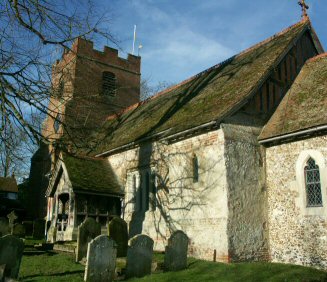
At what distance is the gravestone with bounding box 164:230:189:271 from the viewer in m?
10.9

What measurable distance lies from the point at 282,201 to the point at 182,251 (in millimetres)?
4103

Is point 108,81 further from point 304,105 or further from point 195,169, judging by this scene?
point 304,105

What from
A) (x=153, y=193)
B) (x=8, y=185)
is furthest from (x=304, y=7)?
(x=8, y=185)

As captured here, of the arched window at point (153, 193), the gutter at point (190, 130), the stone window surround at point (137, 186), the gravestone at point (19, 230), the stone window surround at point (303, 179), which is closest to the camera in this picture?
the stone window surround at point (303, 179)

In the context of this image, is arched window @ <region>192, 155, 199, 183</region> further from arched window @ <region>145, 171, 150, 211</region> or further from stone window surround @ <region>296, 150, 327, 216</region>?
stone window surround @ <region>296, 150, 327, 216</region>

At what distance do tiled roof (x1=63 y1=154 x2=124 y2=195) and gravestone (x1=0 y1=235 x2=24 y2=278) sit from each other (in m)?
6.80

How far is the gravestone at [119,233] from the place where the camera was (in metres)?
12.6

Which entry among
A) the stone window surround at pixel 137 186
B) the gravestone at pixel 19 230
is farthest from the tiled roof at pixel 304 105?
the gravestone at pixel 19 230

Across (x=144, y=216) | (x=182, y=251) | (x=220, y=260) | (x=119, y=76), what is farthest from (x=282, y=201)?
(x=119, y=76)

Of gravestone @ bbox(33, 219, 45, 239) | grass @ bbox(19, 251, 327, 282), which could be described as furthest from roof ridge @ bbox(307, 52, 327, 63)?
gravestone @ bbox(33, 219, 45, 239)

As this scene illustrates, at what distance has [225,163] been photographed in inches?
501

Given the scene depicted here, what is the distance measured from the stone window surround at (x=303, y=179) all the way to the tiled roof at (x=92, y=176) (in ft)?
28.3

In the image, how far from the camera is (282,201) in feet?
42.4

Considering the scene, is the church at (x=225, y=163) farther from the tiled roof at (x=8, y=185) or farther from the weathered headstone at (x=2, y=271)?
the tiled roof at (x=8, y=185)
